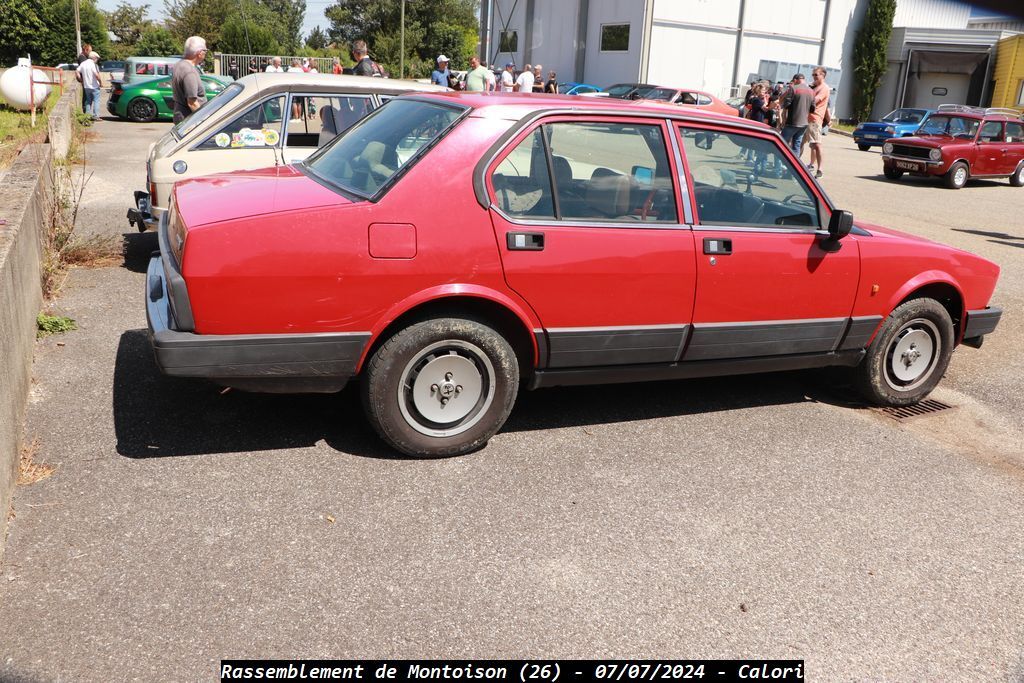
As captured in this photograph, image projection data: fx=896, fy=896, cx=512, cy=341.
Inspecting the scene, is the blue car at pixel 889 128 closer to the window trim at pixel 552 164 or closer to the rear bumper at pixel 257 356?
the window trim at pixel 552 164

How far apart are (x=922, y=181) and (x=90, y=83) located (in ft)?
63.4

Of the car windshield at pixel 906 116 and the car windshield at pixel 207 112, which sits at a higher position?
the car windshield at pixel 906 116

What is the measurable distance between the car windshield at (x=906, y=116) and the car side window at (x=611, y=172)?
88.6 feet

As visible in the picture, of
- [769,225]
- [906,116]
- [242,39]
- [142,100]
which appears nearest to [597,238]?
[769,225]

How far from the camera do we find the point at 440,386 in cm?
422

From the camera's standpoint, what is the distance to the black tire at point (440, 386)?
4066 millimetres

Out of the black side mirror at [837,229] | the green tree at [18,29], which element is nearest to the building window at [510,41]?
the green tree at [18,29]

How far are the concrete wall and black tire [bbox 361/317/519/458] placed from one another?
146 cm

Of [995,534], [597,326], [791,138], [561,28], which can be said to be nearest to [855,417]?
[995,534]

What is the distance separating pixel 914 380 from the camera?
5.54m

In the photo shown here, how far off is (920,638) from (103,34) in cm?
6274

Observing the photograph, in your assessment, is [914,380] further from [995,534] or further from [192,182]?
[192,182]

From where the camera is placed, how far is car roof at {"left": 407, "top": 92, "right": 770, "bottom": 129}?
4309mm

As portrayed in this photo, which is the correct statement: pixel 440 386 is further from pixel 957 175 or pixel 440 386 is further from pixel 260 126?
pixel 957 175
